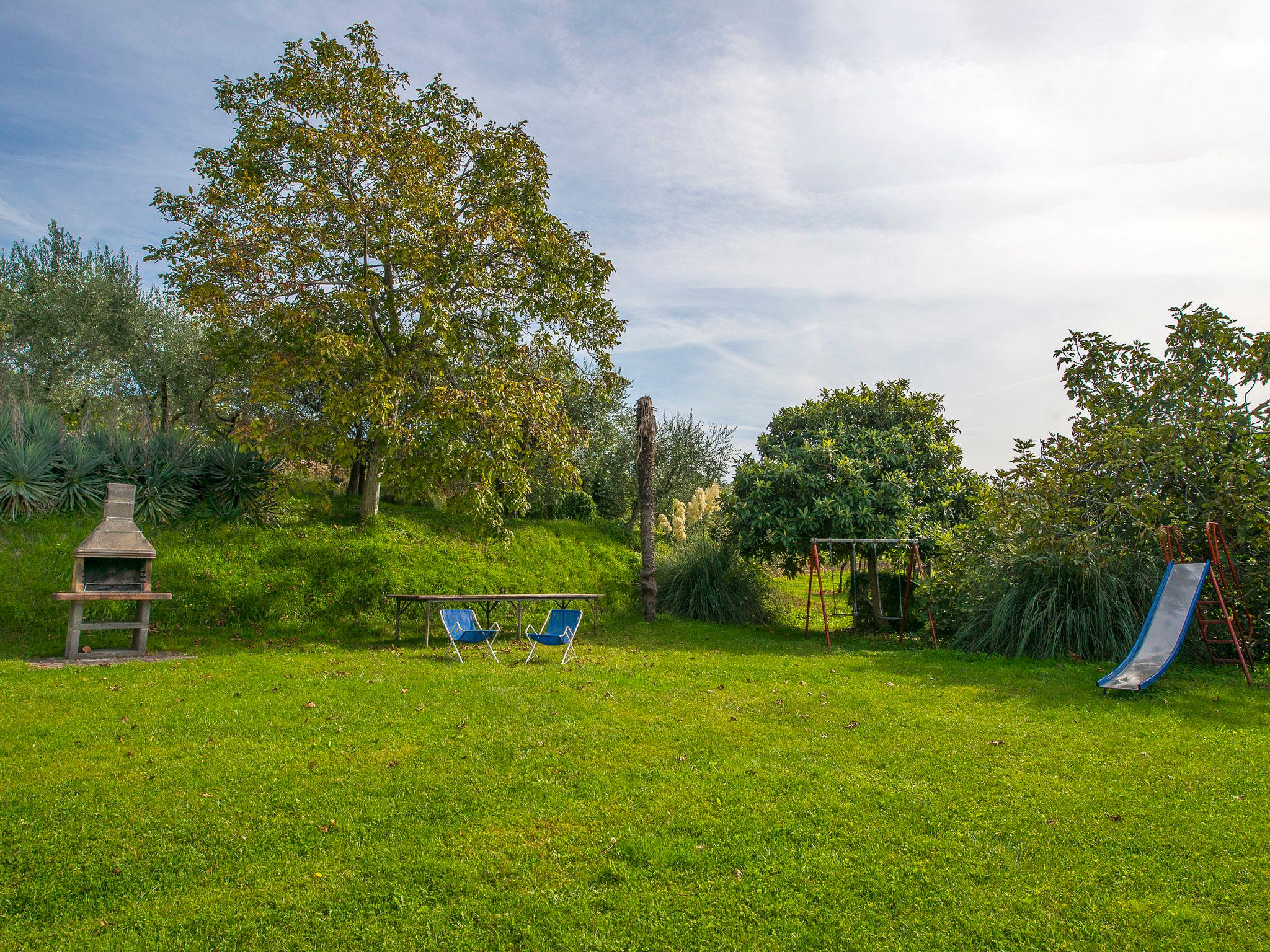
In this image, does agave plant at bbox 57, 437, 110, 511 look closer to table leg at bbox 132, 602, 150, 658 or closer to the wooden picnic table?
table leg at bbox 132, 602, 150, 658

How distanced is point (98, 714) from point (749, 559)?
34.7 ft

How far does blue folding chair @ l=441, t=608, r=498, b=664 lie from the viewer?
9312 millimetres

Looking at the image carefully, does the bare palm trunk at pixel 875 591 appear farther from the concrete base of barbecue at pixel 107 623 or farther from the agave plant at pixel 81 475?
the agave plant at pixel 81 475

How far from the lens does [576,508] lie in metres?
17.7

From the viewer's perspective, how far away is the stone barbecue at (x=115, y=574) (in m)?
8.66

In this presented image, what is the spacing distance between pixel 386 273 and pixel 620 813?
424 inches

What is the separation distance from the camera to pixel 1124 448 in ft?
31.6

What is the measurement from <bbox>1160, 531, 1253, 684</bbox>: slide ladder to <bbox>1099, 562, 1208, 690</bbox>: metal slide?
0.19 m

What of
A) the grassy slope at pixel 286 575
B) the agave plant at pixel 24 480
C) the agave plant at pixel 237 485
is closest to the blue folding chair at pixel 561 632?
the grassy slope at pixel 286 575

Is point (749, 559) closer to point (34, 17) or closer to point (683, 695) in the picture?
point (683, 695)

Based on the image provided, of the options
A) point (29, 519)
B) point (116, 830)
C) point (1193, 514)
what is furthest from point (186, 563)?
point (1193, 514)

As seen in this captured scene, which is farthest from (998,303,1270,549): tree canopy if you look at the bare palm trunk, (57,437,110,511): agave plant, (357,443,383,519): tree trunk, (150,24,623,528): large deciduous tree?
(57,437,110,511): agave plant

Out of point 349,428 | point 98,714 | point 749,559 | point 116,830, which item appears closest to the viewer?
point 116,830

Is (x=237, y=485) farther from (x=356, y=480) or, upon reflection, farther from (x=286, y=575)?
(x=356, y=480)
